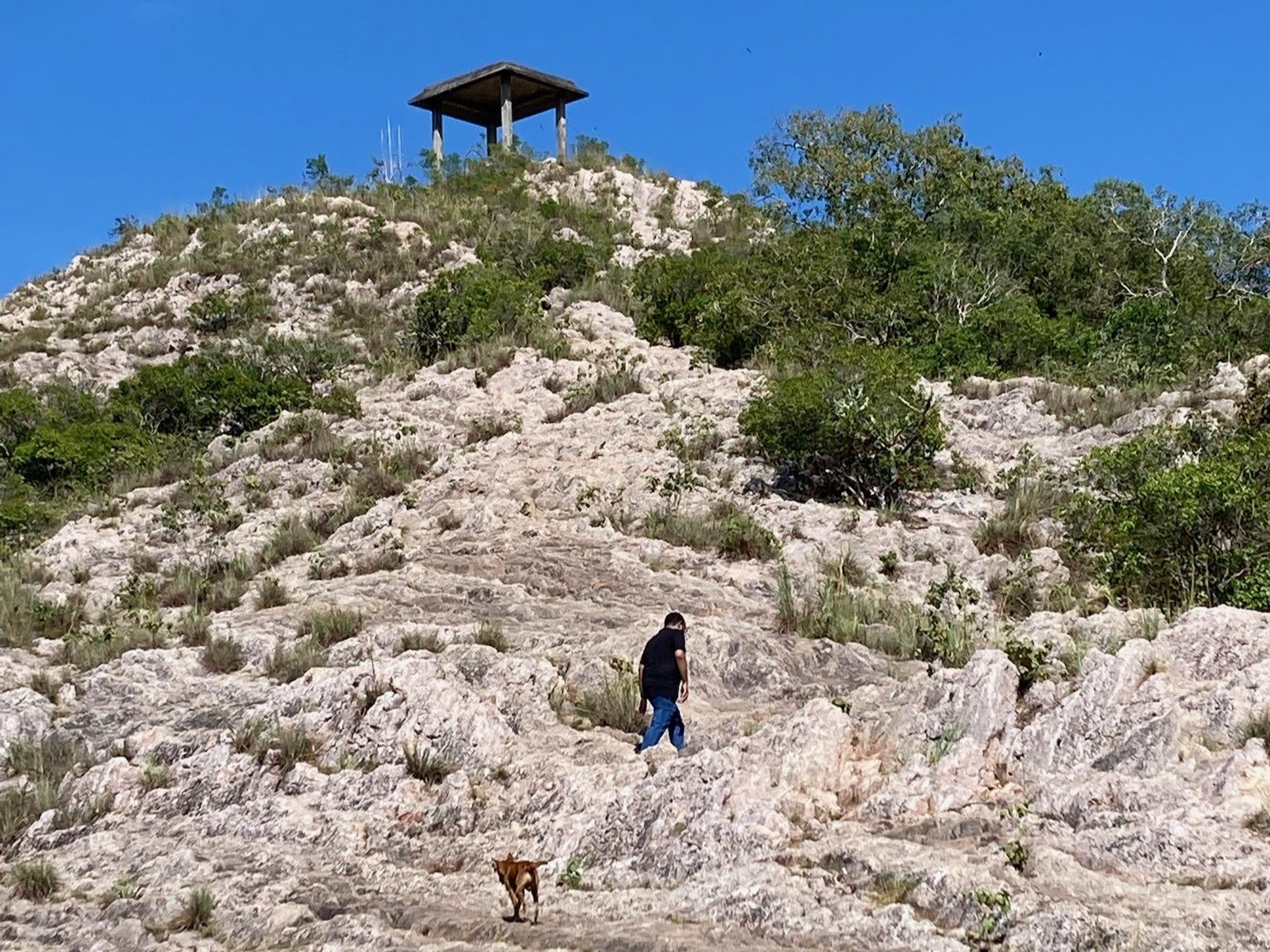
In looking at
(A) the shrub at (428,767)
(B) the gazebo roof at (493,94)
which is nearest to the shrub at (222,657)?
(A) the shrub at (428,767)

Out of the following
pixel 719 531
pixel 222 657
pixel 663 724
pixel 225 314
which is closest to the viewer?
pixel 663 724

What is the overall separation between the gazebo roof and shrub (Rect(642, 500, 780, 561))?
18.3 metres

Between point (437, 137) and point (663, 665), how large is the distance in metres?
24.4

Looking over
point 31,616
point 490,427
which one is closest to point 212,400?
point 490,427

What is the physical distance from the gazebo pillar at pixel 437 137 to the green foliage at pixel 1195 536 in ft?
70.3

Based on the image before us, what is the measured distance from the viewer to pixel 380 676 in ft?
29.4

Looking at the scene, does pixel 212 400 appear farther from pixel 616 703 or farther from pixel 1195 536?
pixel 1195 536

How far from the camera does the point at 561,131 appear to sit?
30.7 metres

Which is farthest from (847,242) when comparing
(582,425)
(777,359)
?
(582,425)

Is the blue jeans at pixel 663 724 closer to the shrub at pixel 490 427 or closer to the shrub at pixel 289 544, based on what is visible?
the shrub at pixel 289 544

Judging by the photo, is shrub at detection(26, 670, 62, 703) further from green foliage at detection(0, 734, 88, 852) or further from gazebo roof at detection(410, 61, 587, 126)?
gazebo roof at detection(410, 61, 587, 126)

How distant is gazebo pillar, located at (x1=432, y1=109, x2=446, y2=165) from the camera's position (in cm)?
2994

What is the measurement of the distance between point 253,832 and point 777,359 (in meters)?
11.3

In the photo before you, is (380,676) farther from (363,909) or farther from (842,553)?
(842,553)
